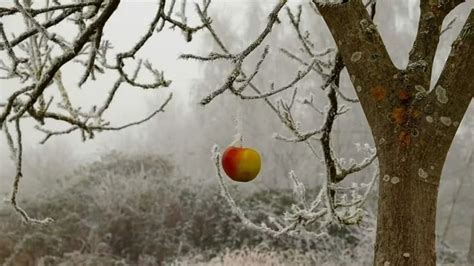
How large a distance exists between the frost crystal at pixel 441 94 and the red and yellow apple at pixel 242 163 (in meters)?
0.34

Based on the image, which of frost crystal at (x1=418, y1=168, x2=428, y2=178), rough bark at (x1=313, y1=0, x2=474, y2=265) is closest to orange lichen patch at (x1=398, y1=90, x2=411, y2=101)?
rough bark at (x1=313, y1=0, x2=474, y2=265)

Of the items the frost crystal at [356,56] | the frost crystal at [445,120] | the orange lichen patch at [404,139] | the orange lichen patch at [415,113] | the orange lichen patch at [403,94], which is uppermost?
the frost crystal at [356,56]

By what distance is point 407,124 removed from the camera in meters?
0.97

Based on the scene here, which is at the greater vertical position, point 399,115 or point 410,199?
point 399,115

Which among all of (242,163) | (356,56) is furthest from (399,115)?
(242,163)

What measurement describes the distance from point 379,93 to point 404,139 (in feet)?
0.26

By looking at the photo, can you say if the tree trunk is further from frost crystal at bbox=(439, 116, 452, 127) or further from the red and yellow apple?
the red and yellow apple

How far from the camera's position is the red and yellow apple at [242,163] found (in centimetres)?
114

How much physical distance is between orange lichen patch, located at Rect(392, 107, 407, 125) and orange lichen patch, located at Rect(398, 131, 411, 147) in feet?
0.06

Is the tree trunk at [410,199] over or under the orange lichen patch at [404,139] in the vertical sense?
under

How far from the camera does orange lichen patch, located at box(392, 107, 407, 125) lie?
3.18 feet

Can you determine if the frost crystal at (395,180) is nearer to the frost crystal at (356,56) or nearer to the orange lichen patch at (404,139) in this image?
the orange lichen patch at (404,139)

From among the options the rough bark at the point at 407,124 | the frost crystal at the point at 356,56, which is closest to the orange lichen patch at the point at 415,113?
the rough bark at the point at 407,124

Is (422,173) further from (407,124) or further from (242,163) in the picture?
(242,163)
